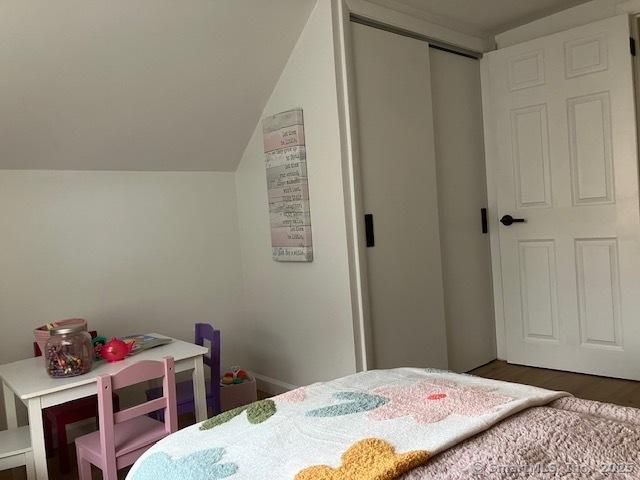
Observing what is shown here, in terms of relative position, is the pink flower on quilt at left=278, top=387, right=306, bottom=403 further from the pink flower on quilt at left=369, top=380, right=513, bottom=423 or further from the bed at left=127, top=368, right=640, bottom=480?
the pink flower on quilt at left=369, top=380, right=513, bottom=423

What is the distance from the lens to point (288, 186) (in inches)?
116

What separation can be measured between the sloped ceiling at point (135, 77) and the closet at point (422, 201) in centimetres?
56

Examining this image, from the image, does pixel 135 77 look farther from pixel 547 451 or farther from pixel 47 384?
pixel 547 451

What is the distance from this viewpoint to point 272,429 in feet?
3.88

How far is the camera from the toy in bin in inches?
117

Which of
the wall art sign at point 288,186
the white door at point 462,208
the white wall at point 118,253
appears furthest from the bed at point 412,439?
the white door at point 462,208

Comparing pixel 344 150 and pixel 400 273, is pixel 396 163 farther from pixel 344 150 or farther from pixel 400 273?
pixel 400 273

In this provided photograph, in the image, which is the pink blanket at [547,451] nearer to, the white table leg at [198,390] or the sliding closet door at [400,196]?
the white table leg at [198,390]

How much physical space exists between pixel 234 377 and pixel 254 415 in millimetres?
1758

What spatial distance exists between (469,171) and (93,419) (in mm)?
2594

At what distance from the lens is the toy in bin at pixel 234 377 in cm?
296

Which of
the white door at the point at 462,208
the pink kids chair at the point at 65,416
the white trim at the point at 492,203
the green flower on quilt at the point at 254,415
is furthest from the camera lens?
the white trim at the point at 492,203

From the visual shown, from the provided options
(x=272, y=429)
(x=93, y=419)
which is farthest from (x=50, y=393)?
(x=272, y=429)

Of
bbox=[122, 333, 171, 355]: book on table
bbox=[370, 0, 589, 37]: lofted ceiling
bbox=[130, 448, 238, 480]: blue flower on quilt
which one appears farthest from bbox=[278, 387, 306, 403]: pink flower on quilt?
bbox=[370, 0, 589, 37]: lofted ceiling
